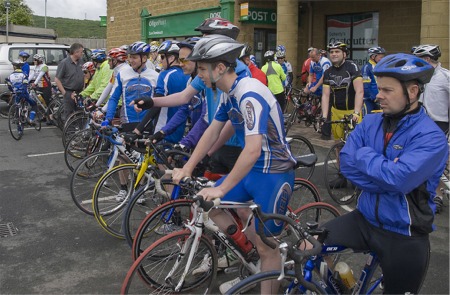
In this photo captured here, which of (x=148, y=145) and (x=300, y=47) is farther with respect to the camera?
(x=300, y=47)

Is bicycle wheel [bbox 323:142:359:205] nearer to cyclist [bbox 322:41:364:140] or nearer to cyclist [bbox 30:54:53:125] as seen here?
cyclist [bbox 322:41:364:140]

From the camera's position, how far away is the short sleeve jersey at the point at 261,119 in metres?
2.94

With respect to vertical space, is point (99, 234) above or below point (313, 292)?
below

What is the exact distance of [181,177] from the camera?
3193mm

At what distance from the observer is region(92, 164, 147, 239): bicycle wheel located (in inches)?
196

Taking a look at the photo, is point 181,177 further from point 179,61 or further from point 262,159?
point 179,61

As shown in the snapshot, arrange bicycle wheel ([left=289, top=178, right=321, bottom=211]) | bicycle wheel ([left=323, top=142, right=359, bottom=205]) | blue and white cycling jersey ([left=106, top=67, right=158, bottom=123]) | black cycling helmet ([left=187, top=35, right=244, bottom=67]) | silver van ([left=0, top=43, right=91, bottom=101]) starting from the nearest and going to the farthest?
black cycling helmet ([left=187, top=35, right=244, bottom=67]) → bicycle wheel ([left=289, top=178, right=321, bottom=211]) → blue and white cycling jersey ([left=106, top=67, right=158, bottom=123]) → bicycle wheel ([left=323, top=142, right=359, bottom=205]) → silver van ([left=0, top=43, right=91, bottom=101])

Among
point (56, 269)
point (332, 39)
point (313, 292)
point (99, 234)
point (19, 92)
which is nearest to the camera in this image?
point (313, 292)

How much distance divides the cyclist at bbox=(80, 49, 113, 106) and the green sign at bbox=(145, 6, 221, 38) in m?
7.79

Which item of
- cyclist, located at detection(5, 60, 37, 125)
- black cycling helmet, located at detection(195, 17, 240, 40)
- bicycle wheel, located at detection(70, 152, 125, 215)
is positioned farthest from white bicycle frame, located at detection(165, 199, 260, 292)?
cyclist, located at detection(5, 60, 37, 125)

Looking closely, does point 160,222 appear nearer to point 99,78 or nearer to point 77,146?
point 77,146

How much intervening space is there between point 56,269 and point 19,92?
310 inches

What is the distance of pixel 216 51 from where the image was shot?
3.01 m

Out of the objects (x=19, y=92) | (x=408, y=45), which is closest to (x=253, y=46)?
(x=408, y=45)
